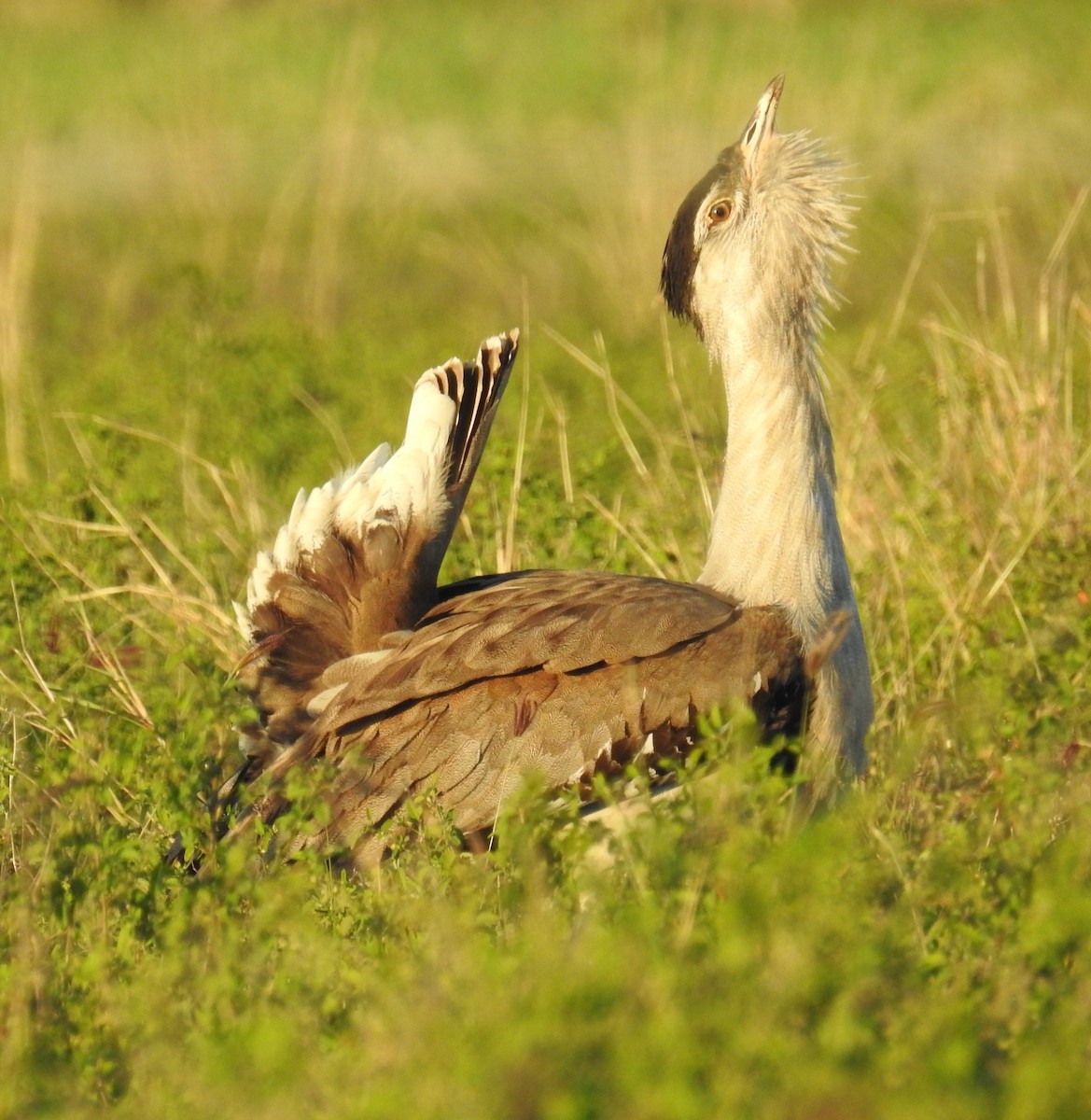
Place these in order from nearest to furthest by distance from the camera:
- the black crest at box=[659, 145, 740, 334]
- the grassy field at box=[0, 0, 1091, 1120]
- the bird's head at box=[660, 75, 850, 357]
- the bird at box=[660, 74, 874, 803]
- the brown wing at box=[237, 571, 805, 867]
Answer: the grassy field at box=[0, 0, 1091, 1120] → the brown wing at box=[237, 571, 805, 867] → the bird at box=[660, 74, 874, 803] → the bird's head at box=[660, 75, 850, 357] → the black crest at box=[659, 145, 740, 334]

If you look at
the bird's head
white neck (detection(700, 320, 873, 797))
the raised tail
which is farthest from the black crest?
the raised tail

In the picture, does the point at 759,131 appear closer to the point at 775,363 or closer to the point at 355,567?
the point at 775,363

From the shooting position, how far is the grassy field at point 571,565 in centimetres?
233

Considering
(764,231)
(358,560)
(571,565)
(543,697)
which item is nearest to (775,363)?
(764,231)

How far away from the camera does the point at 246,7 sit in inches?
978

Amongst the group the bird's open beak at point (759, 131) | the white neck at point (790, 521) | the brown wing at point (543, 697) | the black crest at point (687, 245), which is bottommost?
the brown wing at point (543, 697)

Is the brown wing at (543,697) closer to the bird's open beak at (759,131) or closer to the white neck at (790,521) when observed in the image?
the white neck at (790,521)

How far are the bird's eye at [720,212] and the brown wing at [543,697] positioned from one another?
845 mm

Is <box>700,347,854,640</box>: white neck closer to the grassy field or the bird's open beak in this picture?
the grassy field

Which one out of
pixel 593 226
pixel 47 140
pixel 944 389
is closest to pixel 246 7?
pixel 47 140

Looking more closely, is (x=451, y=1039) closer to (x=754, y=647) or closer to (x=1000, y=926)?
(x=1000, y=926)

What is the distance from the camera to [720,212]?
13.1 ft

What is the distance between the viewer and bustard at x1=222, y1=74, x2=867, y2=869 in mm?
3594

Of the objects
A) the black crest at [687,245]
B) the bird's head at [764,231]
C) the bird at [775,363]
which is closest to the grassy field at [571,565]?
the bird at [775,363]
